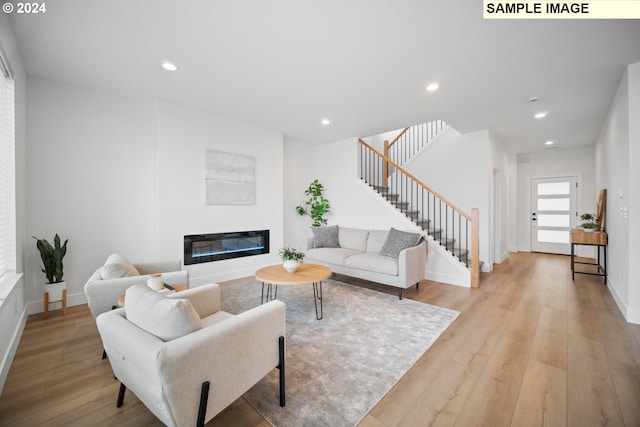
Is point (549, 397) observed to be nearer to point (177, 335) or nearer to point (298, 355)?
point (298, 355)

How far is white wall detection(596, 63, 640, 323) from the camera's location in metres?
2.79

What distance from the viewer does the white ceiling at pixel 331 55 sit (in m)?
2.06

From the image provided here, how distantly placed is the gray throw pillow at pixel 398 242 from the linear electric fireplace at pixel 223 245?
231 cm

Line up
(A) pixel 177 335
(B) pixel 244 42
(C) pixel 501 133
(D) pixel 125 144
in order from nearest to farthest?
1. (A) pixel 177 335
2. (B) pixel 244 42
3. (D) pixel 125 144
4. (C) pixel 501 133

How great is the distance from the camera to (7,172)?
98.2 inches

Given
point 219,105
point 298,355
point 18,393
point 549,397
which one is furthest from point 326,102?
point 18,393

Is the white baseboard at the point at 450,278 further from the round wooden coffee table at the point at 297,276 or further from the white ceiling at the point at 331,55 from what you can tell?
the white ceiling at the point at 331,55

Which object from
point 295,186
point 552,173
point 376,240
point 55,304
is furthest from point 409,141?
point 55,304

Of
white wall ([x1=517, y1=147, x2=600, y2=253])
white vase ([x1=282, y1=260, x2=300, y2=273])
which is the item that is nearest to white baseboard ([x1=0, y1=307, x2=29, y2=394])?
white vase ([x1=282, y1=260, x2=300, y2=273])

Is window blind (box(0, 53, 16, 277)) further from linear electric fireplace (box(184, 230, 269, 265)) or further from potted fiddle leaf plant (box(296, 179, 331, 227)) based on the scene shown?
potted fiddle leaf plant (box(296, 179, 331, 227))

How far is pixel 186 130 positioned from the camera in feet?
13.3

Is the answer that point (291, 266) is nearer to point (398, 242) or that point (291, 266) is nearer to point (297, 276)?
point (297, 276)

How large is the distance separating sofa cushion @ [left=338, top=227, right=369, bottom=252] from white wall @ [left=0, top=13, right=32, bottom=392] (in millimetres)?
4143

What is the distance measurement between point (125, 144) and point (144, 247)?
146 centimetres
